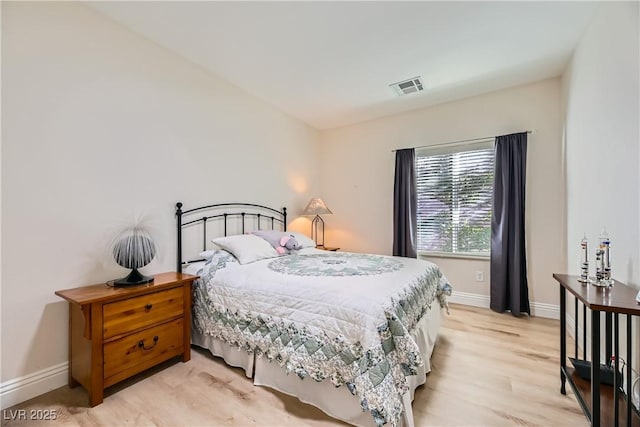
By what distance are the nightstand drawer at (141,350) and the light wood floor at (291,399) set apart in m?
A: 0.12

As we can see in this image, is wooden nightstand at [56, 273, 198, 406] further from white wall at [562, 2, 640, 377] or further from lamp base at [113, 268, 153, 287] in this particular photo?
white wall at [562, 2, 640, 377]

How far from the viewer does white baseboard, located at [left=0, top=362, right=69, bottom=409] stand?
1.64 metres

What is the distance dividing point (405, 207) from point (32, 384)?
3.80 metres

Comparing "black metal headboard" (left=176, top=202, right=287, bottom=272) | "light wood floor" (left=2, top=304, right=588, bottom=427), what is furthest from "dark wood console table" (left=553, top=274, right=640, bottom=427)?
"black metal headboard" (left=176, top=202, right=287, bottom=272)

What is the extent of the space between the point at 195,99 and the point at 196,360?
7.76ft

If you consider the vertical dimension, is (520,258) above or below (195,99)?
below

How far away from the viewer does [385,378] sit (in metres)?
1.37

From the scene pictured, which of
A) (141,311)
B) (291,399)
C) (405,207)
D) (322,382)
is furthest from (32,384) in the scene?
(405,207)

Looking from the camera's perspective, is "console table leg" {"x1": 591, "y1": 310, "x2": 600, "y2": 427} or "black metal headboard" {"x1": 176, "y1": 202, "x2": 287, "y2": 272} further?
"black metal headboard" {"x1": 176, "y1": 202, "x2": 287, "y2": 272}

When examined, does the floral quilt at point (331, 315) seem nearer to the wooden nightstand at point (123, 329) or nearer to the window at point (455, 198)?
A: the wooden nightstand at point (123, 329)

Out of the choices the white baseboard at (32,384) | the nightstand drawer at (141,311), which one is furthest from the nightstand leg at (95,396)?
the white baseboard at (32,384)

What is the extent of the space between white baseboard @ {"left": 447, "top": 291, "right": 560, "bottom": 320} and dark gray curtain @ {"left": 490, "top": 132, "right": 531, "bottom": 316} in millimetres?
118

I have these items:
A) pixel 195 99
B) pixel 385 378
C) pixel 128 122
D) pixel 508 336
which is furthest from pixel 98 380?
pixel 508 336

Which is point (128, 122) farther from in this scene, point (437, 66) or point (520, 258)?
point (520, 258)
